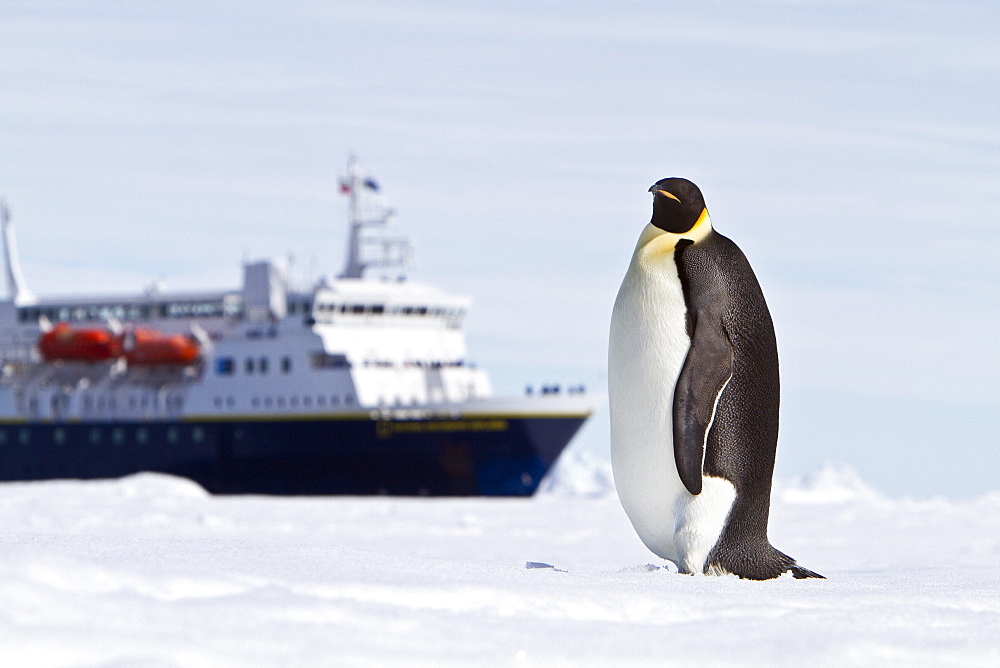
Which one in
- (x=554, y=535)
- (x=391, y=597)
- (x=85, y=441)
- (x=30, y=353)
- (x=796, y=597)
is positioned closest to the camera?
(x=391, y=597)

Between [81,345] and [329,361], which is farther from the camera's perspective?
[81,345]

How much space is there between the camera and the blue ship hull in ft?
85.2

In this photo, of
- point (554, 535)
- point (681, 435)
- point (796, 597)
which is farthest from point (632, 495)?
point (554, 535)

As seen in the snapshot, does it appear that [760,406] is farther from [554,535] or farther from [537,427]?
[537,427]

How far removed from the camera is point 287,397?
87.6 ft

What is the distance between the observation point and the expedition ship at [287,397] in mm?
26125

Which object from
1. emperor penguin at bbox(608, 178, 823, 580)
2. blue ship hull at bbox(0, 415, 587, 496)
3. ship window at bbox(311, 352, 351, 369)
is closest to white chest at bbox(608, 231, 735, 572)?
emperor penguin at bbox(608, 178, 823, 580)

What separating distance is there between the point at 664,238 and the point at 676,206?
6.2 inches

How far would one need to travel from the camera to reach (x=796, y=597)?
465 centimetres

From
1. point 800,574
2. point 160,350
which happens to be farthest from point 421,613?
point 160,350

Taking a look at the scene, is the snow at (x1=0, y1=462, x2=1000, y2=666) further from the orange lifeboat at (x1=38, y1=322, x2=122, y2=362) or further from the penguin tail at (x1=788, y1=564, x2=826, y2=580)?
the orange lifeboat at (x1=38, y1=322, x2=122, y2=362)

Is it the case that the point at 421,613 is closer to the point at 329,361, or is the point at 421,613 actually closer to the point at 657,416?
the point at 657,416

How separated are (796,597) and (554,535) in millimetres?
9854

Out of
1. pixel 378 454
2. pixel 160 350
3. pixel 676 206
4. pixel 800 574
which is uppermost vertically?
pixel 676 206
